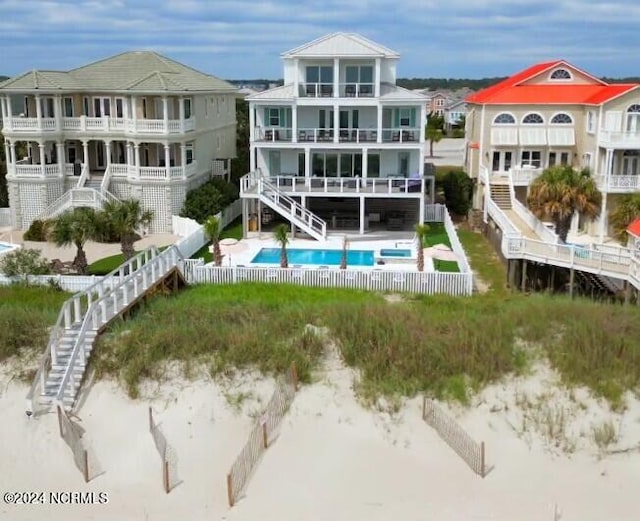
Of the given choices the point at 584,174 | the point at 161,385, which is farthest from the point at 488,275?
the point at 161,385

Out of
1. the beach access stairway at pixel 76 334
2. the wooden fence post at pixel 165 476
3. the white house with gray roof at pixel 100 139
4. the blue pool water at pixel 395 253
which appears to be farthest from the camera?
the white house with gray roof at pixel 100 139

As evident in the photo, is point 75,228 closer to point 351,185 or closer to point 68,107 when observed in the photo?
point 351,185

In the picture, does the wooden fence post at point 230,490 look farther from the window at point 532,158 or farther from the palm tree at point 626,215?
the window at point 532,158

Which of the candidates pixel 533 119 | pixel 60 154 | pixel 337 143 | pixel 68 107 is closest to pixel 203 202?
pixel 337 143

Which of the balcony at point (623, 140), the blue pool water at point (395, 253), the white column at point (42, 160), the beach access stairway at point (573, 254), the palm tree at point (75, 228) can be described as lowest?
the blue pool water at point (395, 253)

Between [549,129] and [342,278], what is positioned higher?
[549,129]

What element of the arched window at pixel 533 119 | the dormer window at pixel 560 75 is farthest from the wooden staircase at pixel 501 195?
the dormer window at pixel 560 75
